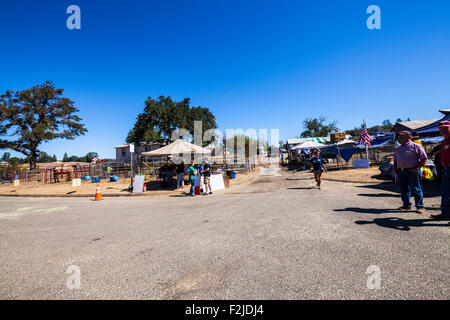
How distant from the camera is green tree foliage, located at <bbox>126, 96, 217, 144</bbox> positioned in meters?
42.8

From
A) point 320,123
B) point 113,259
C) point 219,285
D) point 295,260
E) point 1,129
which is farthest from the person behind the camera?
point 320,123

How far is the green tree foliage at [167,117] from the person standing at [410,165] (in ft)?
134

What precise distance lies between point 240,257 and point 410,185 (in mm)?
4825

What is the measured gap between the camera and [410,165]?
5.01 metres

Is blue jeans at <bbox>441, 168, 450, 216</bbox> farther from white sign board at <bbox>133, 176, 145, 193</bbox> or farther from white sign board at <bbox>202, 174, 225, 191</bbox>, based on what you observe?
white sign board at <bbox>133, 176, 145, 193</bbox>

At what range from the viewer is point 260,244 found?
12.1 feet

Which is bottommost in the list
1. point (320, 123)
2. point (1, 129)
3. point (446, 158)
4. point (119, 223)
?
point (119, 223)

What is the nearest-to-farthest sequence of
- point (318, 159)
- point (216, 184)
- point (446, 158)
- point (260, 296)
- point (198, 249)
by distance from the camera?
point (260, 296) → point (198, 249) → point (446, 158) → point (318, 159) → point (216, 184)

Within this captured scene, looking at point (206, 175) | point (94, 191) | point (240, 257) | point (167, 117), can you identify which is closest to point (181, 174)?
point (206, 175)

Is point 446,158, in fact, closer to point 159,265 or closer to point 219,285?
point 219,285

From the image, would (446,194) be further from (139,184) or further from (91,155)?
(91,155)

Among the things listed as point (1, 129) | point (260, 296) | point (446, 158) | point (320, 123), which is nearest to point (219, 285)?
point (260, 296)

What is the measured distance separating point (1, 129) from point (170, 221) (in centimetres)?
4741

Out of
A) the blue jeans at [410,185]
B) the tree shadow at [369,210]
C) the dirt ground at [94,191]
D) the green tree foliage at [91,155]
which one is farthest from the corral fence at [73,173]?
the green tree foliage at [91,155]
